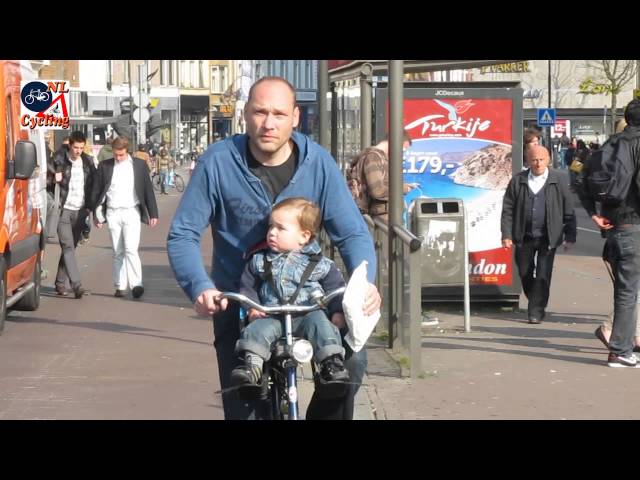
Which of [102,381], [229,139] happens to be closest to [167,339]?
[102,381]

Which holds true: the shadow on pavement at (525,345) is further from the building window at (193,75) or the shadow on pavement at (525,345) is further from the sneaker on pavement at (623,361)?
the building window at (193,75)

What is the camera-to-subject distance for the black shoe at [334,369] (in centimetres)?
478

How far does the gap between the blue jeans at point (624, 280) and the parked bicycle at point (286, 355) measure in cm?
509

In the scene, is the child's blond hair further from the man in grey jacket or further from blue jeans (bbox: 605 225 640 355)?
the man in grey jacket

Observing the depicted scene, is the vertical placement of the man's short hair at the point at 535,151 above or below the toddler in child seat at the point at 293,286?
above

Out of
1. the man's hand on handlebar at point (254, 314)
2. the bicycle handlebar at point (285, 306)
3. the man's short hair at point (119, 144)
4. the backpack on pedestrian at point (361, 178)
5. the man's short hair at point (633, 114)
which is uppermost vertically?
the man's short hair at point (633, 114)

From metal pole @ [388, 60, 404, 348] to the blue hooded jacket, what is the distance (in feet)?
16.7

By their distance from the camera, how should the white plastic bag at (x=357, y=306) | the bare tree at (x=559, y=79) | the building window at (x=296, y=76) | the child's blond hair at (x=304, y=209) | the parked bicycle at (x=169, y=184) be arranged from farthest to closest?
the building window at (x=296, y=76) < the bare tree at (x=559, y=79) < the parked bicycle at (x=169, y=184) < the child's blond hair at (x=304, y=209) < the white plastic bag at (x=357, y=306)

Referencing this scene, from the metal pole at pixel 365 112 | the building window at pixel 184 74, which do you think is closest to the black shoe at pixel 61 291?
the metal pole at pixel 365 112

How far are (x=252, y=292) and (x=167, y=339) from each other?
6875 mm

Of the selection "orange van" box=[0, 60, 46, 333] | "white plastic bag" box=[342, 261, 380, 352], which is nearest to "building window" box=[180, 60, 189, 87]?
"orange van" box=[0, 60, 46, 333]

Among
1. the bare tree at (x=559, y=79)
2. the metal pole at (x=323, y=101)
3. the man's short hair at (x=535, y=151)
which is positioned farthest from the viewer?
the bare tree at (x=559, y=79)
